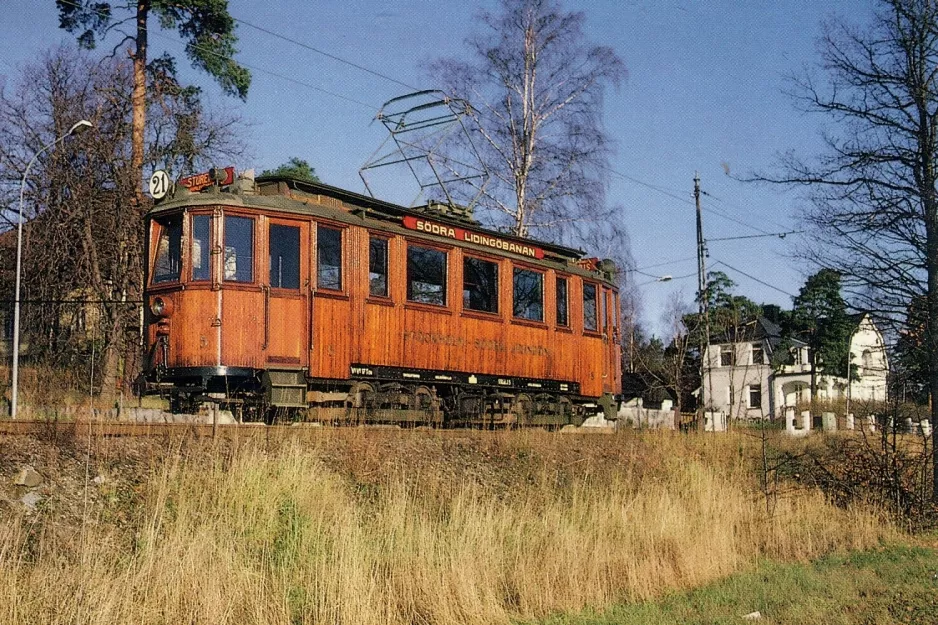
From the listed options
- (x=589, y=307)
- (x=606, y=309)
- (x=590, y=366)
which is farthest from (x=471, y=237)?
(x=606, y=309)

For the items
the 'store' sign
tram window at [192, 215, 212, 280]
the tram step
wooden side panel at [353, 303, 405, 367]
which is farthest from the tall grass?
the 'store' sign

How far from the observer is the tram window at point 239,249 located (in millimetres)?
12680

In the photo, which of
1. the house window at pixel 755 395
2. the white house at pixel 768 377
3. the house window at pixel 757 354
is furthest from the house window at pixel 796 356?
the house window at pixel 755 395

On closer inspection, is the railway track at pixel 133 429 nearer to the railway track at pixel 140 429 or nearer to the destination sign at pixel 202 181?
the railway track at pixel 140 429

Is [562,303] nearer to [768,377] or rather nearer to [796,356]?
[796,356]

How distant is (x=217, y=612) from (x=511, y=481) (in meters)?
5.93

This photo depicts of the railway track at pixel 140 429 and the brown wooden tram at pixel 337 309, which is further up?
the brown wooden tram at pixel 337 309

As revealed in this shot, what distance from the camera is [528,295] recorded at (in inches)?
681

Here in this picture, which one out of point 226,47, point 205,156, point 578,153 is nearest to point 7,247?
point 205,156

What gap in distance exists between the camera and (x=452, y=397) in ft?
51.8

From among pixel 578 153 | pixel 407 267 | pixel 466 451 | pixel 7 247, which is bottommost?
pixel 466 451

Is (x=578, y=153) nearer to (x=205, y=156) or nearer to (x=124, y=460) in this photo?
(x=205, y=156)

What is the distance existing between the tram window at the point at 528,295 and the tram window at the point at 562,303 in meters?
0.59

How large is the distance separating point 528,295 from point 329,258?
15.9 ft
